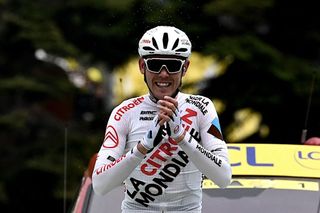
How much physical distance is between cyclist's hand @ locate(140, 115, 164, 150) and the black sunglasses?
237 mm

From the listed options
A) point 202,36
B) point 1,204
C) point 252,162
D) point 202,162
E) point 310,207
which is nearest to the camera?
point 202,162

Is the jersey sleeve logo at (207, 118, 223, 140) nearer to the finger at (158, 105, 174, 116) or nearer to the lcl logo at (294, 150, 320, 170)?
the finger at (158, 105, 174, 116)

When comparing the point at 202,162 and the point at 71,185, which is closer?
the point at 202,162

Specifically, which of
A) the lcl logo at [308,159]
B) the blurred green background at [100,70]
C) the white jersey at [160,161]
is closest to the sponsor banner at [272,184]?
the lcl logo at [308,159]

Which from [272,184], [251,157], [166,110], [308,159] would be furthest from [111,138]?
[308,159]

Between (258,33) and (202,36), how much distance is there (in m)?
0.93

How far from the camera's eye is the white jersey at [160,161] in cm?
503

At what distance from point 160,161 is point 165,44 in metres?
0.50

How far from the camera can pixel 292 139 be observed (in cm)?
1411

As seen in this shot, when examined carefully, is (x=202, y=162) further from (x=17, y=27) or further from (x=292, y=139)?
(x=17, y=27)

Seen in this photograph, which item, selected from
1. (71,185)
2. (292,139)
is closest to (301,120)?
(292,139)

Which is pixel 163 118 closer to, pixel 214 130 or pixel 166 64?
pixel 166 64

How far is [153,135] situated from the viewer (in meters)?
4.80

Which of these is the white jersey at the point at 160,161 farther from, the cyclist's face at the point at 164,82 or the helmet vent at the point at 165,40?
the helmet vent at the point at 165,40
